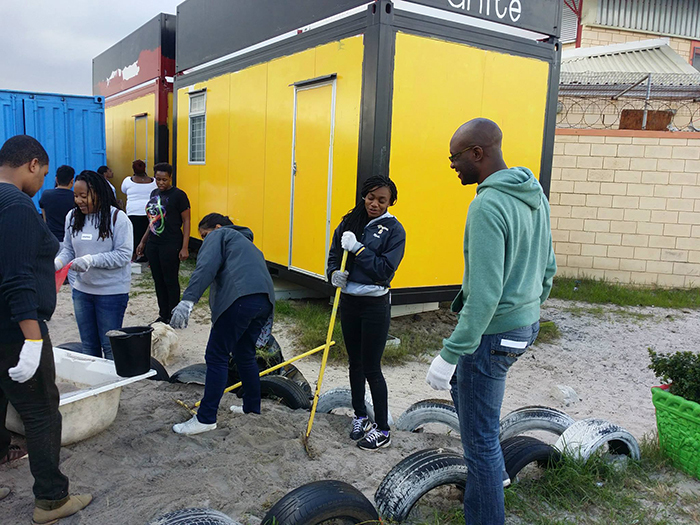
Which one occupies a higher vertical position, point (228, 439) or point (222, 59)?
point (222, 59)

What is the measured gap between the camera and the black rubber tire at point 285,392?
4387mm

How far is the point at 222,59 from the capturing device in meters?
8.88

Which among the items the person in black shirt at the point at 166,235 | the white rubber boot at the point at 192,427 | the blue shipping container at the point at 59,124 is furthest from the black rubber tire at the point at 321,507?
the blue shipping container at the point at 59,124

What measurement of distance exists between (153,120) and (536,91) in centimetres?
780

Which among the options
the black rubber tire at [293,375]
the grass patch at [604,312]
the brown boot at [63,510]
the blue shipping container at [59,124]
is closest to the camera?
the brown boot at [63,510]

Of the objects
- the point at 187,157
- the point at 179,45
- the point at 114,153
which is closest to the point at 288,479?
the point at 187,157

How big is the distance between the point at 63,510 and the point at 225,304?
4.94ft

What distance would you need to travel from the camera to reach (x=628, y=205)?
391 inches

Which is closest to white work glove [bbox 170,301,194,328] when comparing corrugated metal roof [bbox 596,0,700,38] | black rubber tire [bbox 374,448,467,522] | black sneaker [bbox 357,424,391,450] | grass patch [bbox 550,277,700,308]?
black sneaker [bbox 357,424,391,450]

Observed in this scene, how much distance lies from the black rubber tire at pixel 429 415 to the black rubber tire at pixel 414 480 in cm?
84

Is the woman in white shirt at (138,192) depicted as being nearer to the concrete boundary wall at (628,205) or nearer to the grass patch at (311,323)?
the grass patch at (311,323)

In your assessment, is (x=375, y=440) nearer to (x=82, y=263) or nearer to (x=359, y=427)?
(x=359, y=427)

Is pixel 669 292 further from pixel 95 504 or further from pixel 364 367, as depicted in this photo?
pixel 95 504

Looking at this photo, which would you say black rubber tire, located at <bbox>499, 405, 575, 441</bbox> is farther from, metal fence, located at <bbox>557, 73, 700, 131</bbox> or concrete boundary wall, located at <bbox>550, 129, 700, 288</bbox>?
metal fence, located at <bbox>557, 73, 700, 131</bbox>
